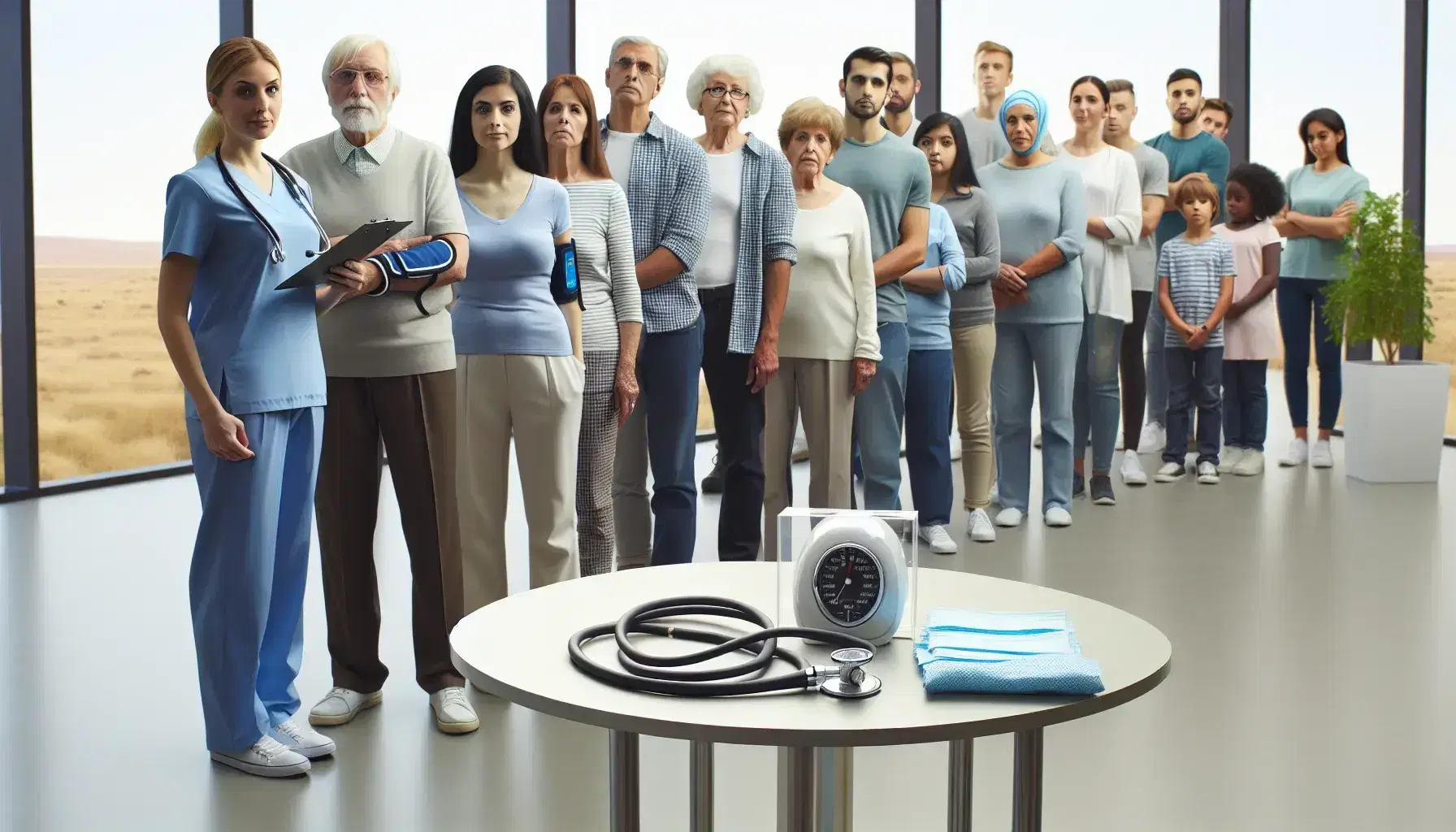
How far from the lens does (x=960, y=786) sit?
1.88 meters

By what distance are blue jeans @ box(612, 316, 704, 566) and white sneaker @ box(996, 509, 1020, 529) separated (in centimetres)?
177

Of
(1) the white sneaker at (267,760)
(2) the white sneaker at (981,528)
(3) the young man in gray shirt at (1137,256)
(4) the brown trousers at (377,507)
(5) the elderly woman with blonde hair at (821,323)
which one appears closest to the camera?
(1) the white sneaker at (267,760)

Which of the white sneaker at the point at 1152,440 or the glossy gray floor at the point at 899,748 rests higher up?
the white sneaker at the point at 1152,440

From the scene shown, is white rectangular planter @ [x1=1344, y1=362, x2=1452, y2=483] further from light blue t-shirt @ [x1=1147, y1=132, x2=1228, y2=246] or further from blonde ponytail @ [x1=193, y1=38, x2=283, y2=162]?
blonde ponytail @ [x1=193, y1=38, x2=283, y2=162]

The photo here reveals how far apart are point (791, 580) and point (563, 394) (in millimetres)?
1796

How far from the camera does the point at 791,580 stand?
1692mm

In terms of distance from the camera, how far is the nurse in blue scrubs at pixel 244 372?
2.71 m

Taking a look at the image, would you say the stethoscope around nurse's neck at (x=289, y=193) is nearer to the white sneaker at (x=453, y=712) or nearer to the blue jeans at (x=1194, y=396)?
the white sneaker at (x=453, y=712)

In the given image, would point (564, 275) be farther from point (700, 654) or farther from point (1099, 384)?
point (1099, 384)

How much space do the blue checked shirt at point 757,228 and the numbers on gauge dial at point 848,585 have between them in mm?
2739

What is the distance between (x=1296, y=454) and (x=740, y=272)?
166 inches

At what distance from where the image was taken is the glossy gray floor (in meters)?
2.78

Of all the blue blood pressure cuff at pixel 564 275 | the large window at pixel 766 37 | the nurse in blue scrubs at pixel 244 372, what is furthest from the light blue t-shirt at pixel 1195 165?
the nurse in blue scrubs at pixel 244 372

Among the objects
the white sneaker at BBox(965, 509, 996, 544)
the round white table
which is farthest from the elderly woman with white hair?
the round white table
